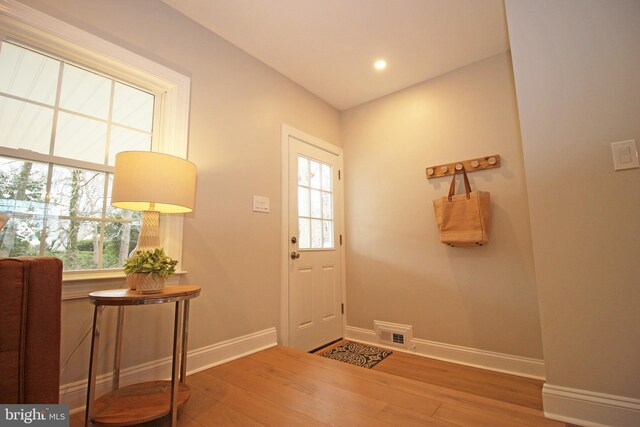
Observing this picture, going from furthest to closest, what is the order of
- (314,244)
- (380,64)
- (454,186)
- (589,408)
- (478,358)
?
1. (314,244)
2. (380,64)
3. (454,186)
4. (478,358)
5. (589,408)

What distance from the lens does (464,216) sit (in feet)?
8.09

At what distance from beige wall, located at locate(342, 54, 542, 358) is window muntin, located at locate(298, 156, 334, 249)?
0.28 meters

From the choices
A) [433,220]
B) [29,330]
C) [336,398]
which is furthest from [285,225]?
[29,330]

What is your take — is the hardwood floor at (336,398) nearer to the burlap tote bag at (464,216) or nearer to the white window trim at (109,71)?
the white window trim at (109,71)

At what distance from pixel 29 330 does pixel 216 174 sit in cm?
→ 145

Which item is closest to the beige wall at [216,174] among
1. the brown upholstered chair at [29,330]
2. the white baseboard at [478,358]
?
the brown upholstered chair at [29,330]

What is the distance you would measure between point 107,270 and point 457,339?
105 inches

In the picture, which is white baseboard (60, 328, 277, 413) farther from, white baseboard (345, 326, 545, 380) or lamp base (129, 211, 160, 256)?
white baseboard (345, 326, 545, 380)

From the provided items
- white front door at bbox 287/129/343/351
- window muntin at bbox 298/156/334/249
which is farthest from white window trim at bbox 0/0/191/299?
window muntin at bbox 298/156/334/249

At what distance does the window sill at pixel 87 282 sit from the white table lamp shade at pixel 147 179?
1.41 feet

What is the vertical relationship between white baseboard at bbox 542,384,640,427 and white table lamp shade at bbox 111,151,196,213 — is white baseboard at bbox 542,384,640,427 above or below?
below

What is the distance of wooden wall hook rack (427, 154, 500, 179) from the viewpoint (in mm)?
2463

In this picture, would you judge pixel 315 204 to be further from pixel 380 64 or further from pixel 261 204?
pixel 380 64

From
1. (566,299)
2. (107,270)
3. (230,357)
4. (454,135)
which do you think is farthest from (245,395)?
(454,135)
